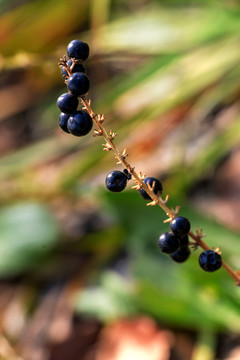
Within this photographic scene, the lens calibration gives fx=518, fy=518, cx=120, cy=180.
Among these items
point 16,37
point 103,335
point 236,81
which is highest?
point 16,37

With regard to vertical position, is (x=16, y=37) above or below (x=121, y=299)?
above

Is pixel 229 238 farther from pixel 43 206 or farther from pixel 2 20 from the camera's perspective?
pixel 2 20

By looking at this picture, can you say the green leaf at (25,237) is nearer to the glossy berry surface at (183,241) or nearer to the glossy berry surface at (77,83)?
the glossy berry surface at (183,241)

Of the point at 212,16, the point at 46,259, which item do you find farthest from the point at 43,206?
the point at 212,16

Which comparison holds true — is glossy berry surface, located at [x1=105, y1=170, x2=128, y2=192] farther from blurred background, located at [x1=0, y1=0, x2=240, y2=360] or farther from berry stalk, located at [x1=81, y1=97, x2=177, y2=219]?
blurred background, located at [x1=0, y1=0, x2=240, y2=360]

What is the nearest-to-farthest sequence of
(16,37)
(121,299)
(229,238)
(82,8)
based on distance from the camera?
(229,238) < (121,299) < (16,37) < (82,8)

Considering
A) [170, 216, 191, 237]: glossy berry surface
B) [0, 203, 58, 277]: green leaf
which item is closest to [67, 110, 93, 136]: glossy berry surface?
[170, 216, 191, 237]: glossy berry surface

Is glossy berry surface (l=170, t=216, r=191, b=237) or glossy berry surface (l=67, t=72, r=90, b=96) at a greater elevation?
glossy berry surface (l=67, t=72, r=90, b=96)

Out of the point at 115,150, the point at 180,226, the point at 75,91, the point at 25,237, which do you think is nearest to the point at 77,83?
the point at 75,91
